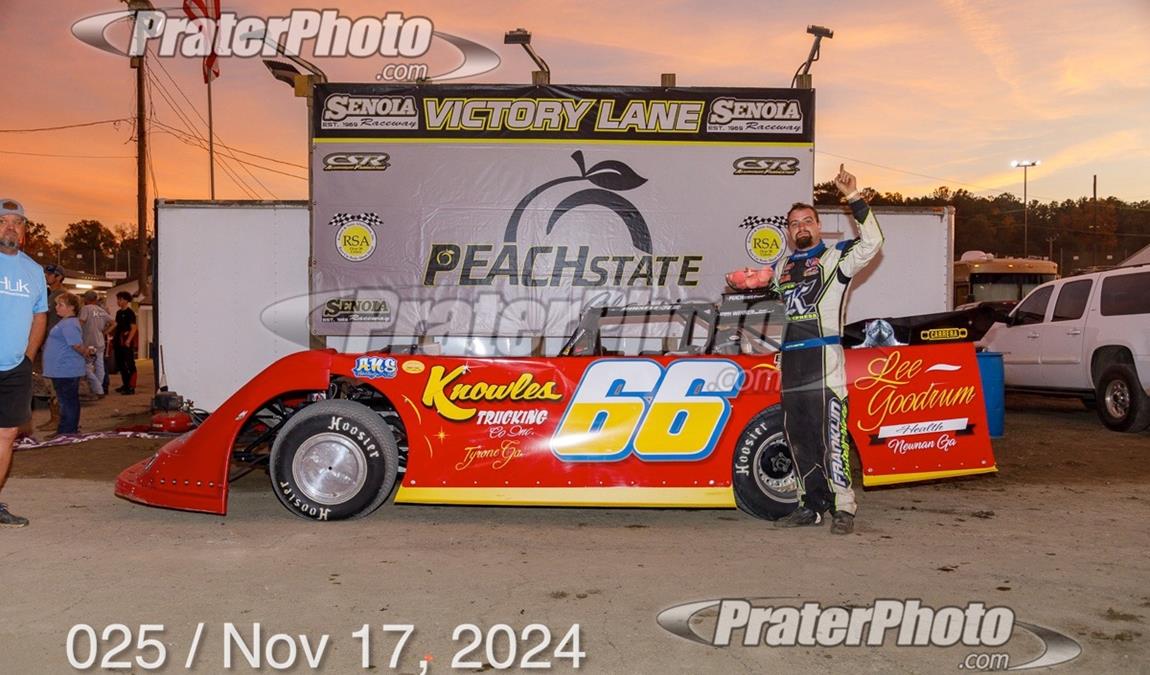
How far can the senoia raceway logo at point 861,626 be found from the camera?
3.62 meters

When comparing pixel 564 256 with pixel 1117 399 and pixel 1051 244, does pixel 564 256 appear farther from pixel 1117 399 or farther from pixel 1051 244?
pixel 1051 244

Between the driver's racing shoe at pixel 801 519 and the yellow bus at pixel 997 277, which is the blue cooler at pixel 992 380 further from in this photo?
the yellow bus at pixel 997 277

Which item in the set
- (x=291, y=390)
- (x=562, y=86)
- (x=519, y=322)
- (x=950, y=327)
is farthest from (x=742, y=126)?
(x=291, y=390)

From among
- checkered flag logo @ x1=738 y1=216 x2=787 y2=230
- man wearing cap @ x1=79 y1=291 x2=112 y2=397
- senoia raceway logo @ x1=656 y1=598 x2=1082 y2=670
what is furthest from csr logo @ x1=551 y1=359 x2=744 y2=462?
man wearing cap @ x1=79 y1=291 x2=112 y2=397

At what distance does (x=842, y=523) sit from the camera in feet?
17.5

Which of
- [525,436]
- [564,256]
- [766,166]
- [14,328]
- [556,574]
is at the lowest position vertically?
[556,574]

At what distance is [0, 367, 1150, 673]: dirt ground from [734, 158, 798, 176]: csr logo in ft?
12.3

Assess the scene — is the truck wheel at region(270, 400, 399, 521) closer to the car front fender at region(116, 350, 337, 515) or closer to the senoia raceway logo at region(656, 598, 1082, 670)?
the car front fender at region(116, 350, 337, 515)

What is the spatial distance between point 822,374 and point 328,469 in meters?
3.03

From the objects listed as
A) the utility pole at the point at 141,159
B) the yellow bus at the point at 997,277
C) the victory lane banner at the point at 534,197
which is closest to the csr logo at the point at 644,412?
the victory lane banner at the point at 534,197

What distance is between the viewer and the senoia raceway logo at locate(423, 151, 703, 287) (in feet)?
30.1

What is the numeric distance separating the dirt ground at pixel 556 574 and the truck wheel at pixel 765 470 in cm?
16

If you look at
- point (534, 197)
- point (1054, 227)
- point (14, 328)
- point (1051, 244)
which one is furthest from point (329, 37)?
point (1054, 227)

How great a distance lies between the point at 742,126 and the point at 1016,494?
4474 mm
